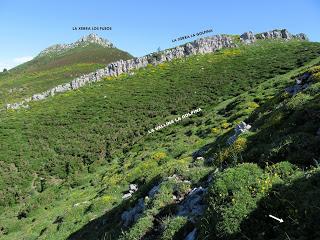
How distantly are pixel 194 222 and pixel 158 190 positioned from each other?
450 centimetres

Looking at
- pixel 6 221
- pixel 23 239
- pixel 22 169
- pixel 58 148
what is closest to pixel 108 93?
pixel 58 148

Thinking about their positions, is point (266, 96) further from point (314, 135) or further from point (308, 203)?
point (308, 203)

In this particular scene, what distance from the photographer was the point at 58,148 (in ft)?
164

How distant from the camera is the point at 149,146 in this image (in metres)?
44.4

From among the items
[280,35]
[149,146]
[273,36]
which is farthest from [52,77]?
[149,146]

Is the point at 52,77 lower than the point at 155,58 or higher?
higher

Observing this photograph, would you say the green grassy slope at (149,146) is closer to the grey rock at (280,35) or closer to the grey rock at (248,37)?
the grey rock at (248,37)

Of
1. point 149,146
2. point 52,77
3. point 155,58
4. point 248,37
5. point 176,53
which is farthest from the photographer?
point 52,77

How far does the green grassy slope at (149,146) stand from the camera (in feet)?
45.9

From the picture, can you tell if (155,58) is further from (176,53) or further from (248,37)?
(248,37)

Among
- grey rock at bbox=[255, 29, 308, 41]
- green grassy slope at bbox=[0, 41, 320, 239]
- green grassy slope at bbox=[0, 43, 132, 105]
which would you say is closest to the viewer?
green grassy slope at bbox=[0, 41, 320, 239]

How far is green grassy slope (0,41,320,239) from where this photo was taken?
1400 centimetres

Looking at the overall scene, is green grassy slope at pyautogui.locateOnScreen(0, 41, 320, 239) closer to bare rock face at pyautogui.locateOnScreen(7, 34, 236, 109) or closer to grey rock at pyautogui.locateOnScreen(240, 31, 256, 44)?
grey rock at pyautogui.locateOnScreen(240, 31, 256, 44)

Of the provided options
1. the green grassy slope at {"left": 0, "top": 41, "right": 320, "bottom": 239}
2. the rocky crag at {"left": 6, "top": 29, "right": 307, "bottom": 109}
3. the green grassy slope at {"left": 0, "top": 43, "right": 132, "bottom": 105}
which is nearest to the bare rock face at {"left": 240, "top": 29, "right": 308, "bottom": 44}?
the rocky crag at {"left": 6, "top": 29, "right": 307, "bottom": 109}
